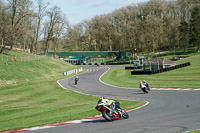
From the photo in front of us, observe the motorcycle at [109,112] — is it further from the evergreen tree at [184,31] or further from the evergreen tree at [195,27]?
the evergreen tree at [184,31]

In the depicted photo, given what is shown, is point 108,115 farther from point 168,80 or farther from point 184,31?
point 184,31

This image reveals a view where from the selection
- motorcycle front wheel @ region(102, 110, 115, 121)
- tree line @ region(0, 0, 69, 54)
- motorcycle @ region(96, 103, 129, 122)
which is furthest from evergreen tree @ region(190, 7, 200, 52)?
motorcycle front wheel @ region(102, 110, 115, 121)

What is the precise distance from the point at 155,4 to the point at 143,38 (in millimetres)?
23823

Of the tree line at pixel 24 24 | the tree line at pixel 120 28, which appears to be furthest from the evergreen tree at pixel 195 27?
the tree line at pixel 24 24

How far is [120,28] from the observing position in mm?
141500

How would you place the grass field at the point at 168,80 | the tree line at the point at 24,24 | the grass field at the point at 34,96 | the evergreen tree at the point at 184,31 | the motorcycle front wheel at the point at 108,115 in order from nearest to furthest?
the motorcycle front wheel at the point at 108,115, the grass field at the point at 34,96, the grass field at the point at 168,80, the tree line at the point at 24,24, the evergreen tree at the point at 184,31

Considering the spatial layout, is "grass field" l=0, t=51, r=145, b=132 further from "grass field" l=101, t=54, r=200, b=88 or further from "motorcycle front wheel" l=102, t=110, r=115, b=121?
"grass field" l=101, t=54, r=200, b=88

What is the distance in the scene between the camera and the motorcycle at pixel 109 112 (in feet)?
49.0

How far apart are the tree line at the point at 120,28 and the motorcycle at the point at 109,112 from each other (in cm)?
6282

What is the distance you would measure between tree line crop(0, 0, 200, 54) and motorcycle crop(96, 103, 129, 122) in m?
62.8

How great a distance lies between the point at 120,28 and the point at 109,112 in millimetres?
128676

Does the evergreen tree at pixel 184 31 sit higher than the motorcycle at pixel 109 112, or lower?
higher

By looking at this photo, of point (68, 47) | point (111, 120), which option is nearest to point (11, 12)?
point (68, 47)

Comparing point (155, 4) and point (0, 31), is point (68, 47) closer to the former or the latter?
point (155, 4)
